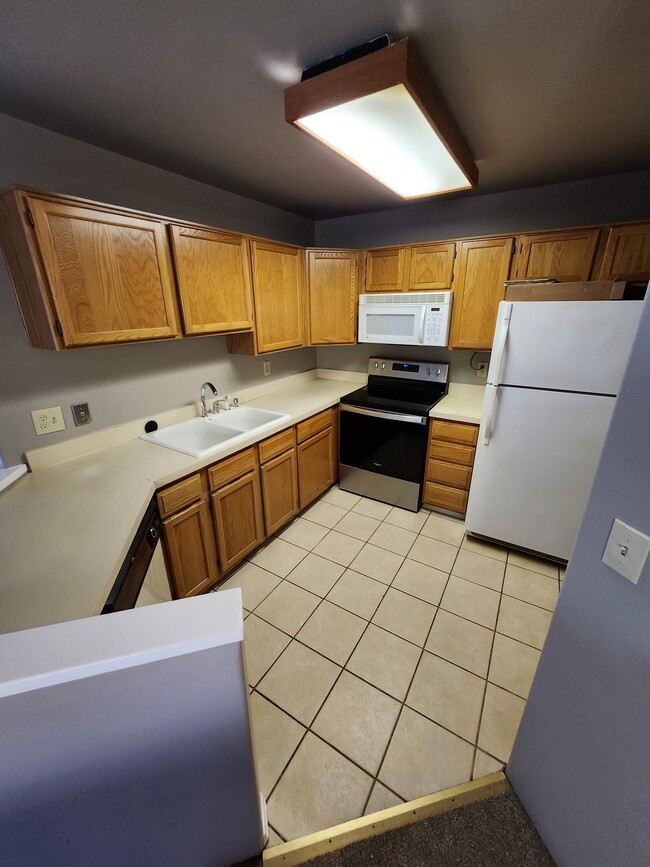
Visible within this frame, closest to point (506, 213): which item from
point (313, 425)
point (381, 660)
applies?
point (313, 425)

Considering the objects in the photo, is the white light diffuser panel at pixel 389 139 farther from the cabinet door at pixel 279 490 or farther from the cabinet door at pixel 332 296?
the cabinet door at pixel 279 490

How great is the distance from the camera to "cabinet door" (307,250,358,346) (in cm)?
277

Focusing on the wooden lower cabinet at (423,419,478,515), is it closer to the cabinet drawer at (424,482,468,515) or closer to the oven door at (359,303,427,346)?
the cabinet drawer at (424,482,468,515)

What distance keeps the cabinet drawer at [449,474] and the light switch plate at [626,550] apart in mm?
1733

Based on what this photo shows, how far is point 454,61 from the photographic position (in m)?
1.12

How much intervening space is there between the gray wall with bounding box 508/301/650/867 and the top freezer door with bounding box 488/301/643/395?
4.04ft

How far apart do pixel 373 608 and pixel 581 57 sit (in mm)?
2428

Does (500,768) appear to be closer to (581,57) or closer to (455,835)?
(455,835)

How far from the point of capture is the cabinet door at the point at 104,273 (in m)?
1.34

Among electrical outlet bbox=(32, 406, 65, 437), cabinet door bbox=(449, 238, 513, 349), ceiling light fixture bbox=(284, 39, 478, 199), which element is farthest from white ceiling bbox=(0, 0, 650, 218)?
electrical outlet bbox=(32, 406, 65, 437)

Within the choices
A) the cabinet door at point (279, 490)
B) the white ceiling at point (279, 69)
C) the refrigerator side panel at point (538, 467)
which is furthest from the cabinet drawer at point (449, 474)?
the white ceiling at point (279, 69)

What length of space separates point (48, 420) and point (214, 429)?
877mm

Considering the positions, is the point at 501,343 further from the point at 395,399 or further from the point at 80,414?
the point at 80,414

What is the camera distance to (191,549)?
1.83 metres
